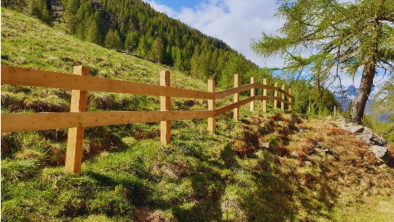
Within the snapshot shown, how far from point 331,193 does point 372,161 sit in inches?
152

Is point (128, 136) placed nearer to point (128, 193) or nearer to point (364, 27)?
point (128, 193)

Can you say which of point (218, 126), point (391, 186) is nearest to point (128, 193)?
A: point (218, 126)

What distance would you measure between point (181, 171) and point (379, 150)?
376 inches

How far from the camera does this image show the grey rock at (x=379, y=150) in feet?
35.2

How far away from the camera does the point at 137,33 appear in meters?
131

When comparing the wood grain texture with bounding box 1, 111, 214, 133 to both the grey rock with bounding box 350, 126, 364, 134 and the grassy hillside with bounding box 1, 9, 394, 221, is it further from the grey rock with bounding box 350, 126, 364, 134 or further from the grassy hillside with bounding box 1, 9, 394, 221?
the grey rock with bounding box 350, 126, 364, 134

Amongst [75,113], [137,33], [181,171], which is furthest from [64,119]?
[137,33]

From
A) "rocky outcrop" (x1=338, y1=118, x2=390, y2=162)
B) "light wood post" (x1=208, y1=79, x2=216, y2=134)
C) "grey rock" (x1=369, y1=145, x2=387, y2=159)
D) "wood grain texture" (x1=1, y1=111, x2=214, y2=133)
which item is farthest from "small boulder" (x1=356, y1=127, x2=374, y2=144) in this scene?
"wood grain texture" (x1=1, y1=111, x2=214, y2=133)

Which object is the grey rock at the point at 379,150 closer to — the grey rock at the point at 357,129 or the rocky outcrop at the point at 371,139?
the rocky outcrop at the point at 371,139

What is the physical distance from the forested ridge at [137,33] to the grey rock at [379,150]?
114 feet

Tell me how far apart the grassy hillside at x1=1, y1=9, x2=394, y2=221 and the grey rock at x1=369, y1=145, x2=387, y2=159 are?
385mm

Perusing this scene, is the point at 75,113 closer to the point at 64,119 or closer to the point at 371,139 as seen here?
the point at 64,119

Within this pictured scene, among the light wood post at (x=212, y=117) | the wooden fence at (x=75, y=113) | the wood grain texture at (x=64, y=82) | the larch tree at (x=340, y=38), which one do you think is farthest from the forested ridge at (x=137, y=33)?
the wood grain texture at (x=64, y=82)

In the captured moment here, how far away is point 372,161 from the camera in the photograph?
10.4m
